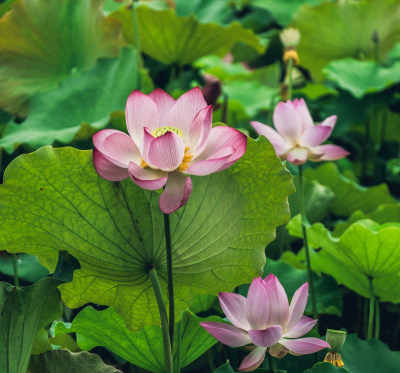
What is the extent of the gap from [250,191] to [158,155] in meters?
0.19

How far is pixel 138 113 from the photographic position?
0.72m

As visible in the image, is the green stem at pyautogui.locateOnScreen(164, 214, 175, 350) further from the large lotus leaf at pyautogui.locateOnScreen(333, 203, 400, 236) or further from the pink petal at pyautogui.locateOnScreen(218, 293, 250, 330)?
the large lotus leaf at pyautogui.locateOnScreen(333, 203, 400, 236)

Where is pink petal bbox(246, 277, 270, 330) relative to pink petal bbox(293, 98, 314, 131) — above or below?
below

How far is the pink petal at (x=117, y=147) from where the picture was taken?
2.23ft

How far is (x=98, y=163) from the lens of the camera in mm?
695

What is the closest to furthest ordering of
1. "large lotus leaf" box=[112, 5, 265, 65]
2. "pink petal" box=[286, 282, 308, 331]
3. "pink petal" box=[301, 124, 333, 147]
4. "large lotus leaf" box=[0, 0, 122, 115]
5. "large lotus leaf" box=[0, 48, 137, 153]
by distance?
"pink petal" box=[286, 282, 308, 331]
"pink petal" box=[301, 124, 333, 147]
"large lotus leaf" box=[0, 48, 137, 153]
"large lotus leaf" box=[0, 0, 122, 115]
"large lotus leaf" box=[112, 5, 265, 65]

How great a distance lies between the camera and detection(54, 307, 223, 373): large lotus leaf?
0.88 m

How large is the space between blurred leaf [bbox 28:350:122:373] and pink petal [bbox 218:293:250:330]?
17 cm

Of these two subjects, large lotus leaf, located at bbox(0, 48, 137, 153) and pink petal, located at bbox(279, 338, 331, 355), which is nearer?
pink petal, located at bbox(279, 338, 331, 355)

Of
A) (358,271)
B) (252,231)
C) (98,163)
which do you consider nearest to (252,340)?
(252,231)

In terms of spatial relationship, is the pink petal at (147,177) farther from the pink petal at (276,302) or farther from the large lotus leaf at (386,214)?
the large lotus leaf at (386,214)

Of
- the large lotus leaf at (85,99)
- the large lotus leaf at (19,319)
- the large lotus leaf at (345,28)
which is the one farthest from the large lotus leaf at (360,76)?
the large lotus leaf at (19,319)

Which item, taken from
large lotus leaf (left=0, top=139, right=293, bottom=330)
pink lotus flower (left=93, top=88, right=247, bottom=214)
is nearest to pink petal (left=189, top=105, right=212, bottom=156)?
pink lotus flower (left=93, top=88, right=247, bottom=214)

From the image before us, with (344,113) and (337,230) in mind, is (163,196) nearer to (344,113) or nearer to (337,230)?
(337,230)
